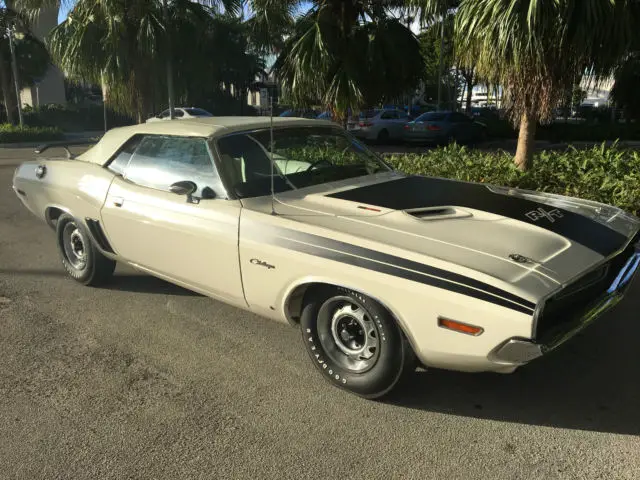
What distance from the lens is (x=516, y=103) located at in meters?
7.49

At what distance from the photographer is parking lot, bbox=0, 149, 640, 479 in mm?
2648

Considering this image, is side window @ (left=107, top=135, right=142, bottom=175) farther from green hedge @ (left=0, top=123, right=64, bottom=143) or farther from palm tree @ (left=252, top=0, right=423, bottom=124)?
green hedge @ (left=0, top=123, right=64, bottom=143)

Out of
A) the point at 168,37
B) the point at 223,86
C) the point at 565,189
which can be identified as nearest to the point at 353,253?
the point at 565,189

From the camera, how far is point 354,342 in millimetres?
3199

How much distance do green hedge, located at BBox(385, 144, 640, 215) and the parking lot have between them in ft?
6.42

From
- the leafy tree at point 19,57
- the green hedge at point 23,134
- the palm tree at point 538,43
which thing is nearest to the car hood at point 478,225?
the palm tree at point 538,43

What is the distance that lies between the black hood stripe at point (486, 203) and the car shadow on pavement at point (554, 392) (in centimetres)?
83

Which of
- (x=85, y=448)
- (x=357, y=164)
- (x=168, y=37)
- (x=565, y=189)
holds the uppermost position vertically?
(x=168, y=37)

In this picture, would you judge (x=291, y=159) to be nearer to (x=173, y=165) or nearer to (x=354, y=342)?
(x=173, y=165)

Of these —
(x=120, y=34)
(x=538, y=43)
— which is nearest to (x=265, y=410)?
(x=538, y=43)

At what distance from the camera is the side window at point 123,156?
4.47m

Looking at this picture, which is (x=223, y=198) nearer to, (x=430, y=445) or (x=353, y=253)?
(x=353, y=253)

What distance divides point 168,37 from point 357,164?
10050 millimetres

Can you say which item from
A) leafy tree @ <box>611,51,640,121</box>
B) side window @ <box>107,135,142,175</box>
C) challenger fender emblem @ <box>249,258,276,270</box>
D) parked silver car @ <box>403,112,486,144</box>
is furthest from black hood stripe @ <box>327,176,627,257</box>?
leafy tree @ <box>611,51,640,121</box>
